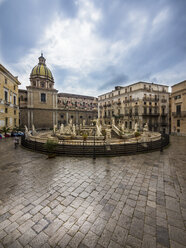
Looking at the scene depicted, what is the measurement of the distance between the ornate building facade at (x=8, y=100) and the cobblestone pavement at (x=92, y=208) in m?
18.4

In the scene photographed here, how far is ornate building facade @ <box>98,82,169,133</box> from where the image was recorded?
29078 millimetres

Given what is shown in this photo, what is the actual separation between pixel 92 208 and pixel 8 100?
25.9 metres

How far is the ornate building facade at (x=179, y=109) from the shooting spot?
22.8 m

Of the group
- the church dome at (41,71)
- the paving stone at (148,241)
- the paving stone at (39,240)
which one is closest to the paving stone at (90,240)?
the paving stone at (39,240)

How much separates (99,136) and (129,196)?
9.40m

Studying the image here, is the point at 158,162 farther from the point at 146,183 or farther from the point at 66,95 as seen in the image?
the point at 66,95

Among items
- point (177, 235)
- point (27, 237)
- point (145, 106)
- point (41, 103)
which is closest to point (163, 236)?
point (177, 235)

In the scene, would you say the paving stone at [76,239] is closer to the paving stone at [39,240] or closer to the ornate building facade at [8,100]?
the paving stone at [39,240]

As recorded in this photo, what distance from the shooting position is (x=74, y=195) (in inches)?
169

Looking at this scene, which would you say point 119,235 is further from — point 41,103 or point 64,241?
point 41,103

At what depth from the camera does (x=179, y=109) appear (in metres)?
23.9

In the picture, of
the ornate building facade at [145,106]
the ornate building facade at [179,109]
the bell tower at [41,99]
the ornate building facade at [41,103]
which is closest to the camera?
the ornate building facade at [179,109]

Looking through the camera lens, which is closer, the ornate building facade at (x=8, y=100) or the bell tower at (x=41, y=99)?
the ornate building facade at (x=8, y=100)

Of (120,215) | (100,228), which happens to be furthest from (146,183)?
(100,228)
